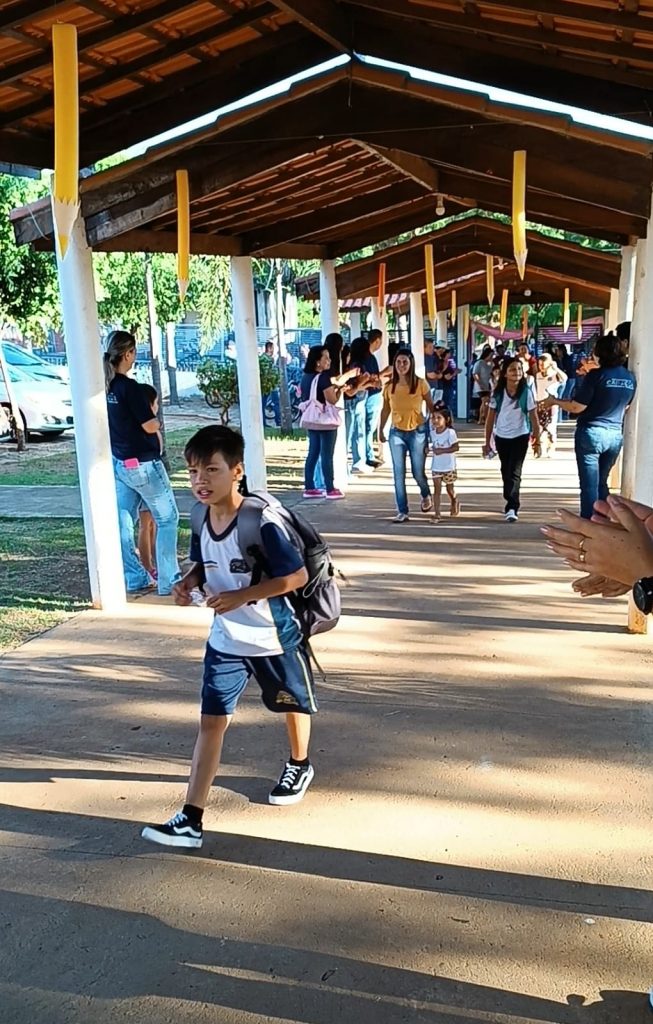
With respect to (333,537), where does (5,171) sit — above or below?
above

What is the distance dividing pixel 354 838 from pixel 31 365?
19042 millimetres

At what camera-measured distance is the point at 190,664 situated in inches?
210

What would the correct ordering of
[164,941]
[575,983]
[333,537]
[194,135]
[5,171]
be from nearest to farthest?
[575,983]
[164,941]
[5,171]
[194,135]
[333,537]

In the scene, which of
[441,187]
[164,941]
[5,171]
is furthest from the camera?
[441,187]

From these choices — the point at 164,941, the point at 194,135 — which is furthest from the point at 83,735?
the point at 194,135

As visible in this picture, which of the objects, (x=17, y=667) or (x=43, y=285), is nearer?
(x=17, y=667)

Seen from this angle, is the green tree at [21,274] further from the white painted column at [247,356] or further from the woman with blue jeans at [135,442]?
the woman with blue jeans at [135,442]

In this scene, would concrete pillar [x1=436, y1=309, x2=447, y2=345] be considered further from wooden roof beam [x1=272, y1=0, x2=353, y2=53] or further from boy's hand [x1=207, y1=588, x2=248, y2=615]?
boy's hand [x1=207, y1=588, x2=248, y2=615]

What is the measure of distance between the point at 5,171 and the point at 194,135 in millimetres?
1301

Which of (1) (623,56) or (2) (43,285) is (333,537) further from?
(2) (43,285)

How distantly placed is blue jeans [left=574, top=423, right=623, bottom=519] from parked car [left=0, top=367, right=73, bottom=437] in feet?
42.4

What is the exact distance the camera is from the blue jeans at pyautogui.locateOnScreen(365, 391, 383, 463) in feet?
43.5

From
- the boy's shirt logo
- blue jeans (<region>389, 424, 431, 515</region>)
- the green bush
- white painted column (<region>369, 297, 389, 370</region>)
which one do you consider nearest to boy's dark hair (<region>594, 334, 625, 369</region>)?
blue jeans (<region>389, 424, 431, 515</region>)

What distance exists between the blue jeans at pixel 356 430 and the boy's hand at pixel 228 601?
379 inches
